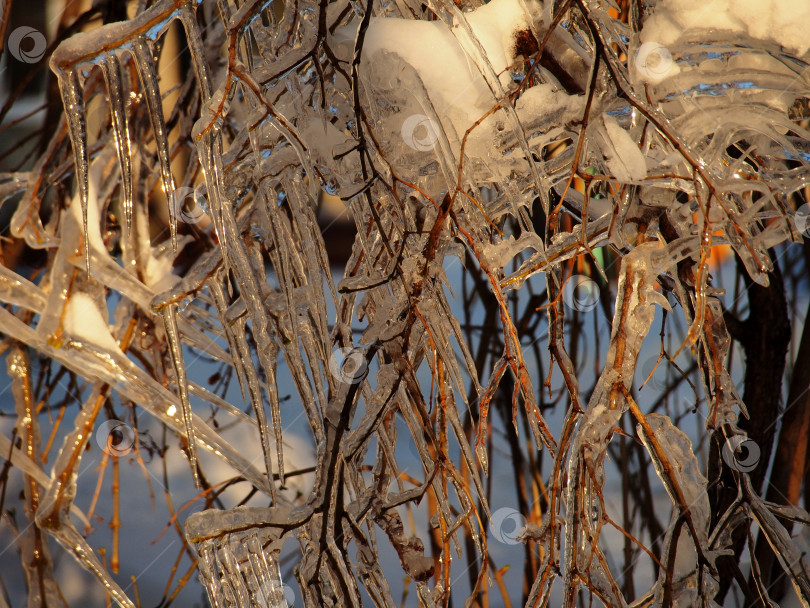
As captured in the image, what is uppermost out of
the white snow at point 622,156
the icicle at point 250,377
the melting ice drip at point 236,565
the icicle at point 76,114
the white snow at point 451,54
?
the white snow at point 451,54

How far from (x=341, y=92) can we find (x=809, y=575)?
61 centimetres

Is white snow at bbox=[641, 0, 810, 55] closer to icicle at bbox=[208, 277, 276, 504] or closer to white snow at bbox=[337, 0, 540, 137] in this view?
white snow at bbox=[337, 0, 540, 137]

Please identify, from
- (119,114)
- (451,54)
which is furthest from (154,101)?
(451,54)

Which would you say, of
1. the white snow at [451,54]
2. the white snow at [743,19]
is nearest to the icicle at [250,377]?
the white snow at [451,54]

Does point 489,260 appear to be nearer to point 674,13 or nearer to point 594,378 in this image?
point 674,13

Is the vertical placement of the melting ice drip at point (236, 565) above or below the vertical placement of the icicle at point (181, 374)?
below

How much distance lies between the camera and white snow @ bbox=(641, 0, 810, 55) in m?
0.55

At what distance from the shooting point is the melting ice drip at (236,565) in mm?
644

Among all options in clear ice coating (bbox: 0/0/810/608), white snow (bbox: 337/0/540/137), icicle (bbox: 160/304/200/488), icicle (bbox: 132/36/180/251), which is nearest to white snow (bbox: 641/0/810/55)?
clear ice coating (bbox: 0/0/810/608)

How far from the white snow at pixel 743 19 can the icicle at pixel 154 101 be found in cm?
40

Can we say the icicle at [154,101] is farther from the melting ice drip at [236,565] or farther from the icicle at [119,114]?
the melting ice drip at [236,565]

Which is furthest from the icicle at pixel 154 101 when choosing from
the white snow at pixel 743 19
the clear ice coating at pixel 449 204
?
the white snow at pixel 743 19

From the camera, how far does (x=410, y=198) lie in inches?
24.4

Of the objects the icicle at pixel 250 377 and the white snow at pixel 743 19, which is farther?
the icicle at pixel 250 377
